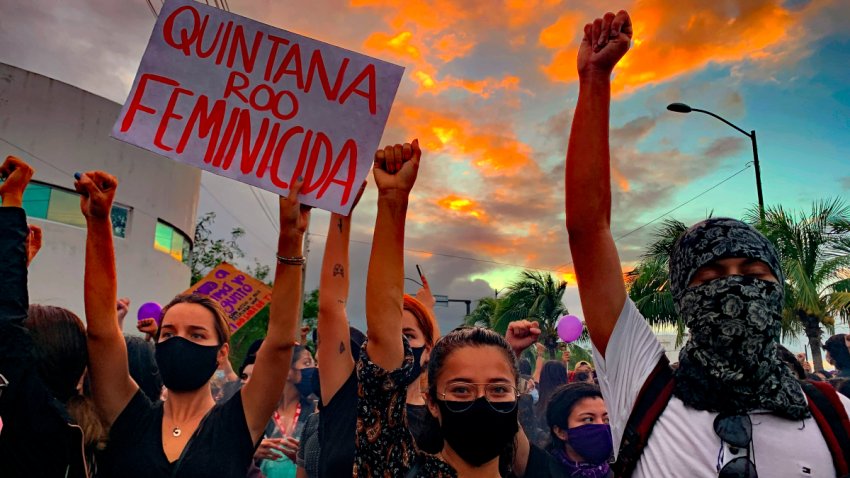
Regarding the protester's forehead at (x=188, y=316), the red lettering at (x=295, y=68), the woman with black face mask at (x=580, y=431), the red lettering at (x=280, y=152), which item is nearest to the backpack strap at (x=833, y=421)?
the woman with black face mask at (x=580, y=431)

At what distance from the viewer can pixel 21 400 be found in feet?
6.97

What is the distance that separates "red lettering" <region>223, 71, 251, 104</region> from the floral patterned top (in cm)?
131

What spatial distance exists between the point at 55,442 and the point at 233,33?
5.79 ft

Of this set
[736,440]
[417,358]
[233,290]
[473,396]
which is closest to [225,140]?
[417,358]

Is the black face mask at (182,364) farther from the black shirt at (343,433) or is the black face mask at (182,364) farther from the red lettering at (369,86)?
the red lettering at (369,86)

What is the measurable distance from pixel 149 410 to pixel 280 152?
1.26m

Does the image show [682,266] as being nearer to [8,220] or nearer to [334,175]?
[334,175]

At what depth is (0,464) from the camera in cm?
209

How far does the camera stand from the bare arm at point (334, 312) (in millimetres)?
2581

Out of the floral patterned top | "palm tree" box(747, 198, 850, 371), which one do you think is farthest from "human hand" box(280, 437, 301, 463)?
"palm tree" box(747, 198, 850, 371)

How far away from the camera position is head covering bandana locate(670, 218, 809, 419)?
68.7 inches

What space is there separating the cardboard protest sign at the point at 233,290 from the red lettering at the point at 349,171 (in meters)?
5.19

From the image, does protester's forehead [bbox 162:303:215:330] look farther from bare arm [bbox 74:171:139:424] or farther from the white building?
the white building

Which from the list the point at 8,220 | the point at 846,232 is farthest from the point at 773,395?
the point at 846,232
